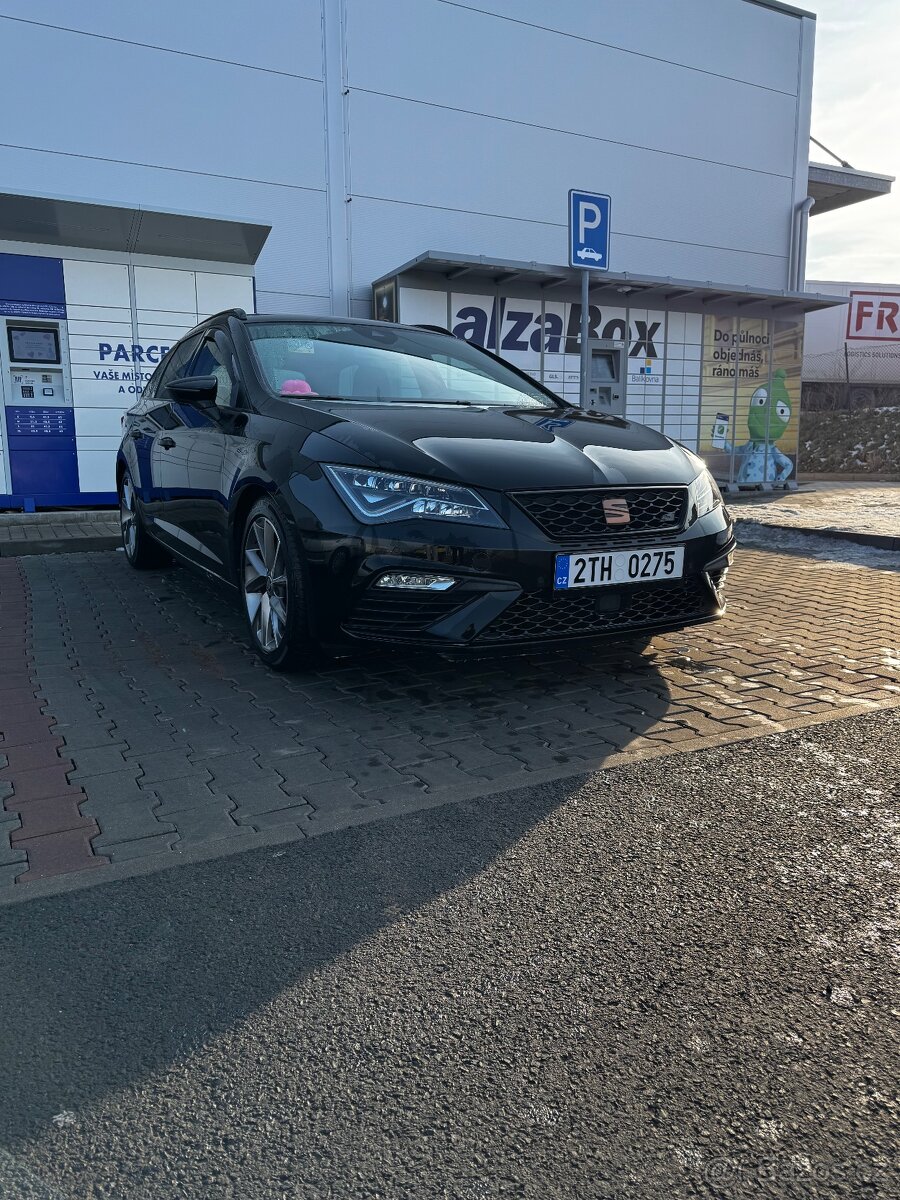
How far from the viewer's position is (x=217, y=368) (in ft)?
16.0

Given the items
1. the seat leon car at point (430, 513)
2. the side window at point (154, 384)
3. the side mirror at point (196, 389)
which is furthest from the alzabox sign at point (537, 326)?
the seat leon car at point (430, 513)

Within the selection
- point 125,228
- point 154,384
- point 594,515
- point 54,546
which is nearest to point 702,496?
point 594,515

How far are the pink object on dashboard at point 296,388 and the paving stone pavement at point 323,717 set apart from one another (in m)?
1.29

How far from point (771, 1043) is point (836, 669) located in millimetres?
2787

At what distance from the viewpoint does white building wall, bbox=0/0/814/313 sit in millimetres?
11188

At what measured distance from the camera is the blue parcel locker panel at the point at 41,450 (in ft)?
33.9

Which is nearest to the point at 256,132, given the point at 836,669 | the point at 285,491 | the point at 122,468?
the point at 122,468

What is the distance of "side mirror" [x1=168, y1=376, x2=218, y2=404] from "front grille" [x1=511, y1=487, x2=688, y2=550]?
6.35 ft

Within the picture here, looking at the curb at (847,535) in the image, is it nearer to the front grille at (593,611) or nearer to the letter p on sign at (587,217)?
the letter p on sign at (587,217)

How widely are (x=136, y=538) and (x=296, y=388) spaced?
3.02 meters

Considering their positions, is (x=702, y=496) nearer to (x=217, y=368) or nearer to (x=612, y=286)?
(x=217, y=368)

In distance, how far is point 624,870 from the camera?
234 cm

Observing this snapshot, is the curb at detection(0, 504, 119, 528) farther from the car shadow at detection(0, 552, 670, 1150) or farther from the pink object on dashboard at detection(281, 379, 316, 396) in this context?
the car shadow at detection(0, 552, 670, 1150)

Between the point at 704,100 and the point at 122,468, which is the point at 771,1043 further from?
the point at 704,100
